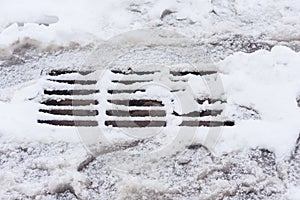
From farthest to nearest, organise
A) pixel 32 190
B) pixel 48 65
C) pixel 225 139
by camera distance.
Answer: pixel 48 65 < pixel 225 139 < pixel 32 190

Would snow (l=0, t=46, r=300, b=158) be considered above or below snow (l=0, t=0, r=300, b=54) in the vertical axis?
below

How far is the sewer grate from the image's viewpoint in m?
1.89

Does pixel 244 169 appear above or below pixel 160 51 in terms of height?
below

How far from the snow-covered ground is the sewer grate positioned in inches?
1.7

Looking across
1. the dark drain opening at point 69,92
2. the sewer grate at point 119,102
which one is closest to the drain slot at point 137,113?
the sewer grate at point 119,102

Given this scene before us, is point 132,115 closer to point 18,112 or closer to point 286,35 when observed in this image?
point 18,112

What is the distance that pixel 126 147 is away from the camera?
1.83m

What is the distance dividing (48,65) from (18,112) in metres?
0.27

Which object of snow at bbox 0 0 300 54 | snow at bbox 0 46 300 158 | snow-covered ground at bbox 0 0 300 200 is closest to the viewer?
snow-covered ground at bbox 0 0 300 200

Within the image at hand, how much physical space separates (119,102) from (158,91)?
16 centimetres

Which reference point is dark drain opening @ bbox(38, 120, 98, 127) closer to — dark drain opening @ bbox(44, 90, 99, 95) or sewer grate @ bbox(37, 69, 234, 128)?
sewer grate @ bbox(37, 69, 234, 128)

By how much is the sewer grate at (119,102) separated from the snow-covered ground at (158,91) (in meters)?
0.04

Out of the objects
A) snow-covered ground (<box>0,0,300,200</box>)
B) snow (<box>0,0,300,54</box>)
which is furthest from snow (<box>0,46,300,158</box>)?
snow (<box>0,0,300,54</box>)

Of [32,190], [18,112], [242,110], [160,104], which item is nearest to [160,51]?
[160,104]
